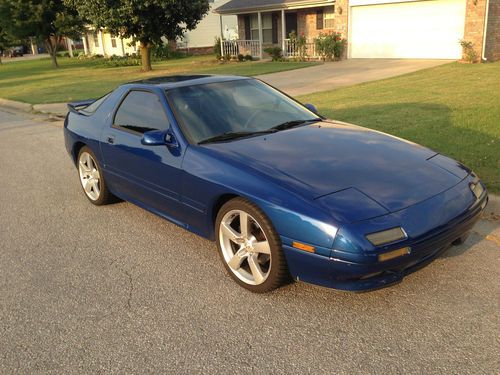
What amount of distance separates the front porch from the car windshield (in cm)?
1985

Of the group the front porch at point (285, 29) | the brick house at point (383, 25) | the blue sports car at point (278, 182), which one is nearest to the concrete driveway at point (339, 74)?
the brick house at point (383, 25)

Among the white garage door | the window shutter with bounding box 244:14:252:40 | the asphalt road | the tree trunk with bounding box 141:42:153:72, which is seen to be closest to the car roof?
the asphalt road

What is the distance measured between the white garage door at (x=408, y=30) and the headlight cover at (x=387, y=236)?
18838mm

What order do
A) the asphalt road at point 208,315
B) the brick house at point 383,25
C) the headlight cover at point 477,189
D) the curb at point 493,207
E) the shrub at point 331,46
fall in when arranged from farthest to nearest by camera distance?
the shrub at point 331,46, the brick house at point 383,25, the curb at point 493,207, the headlight cover at point 477,189, the asphalt road at point 208,315

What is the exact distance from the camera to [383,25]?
21.8 m

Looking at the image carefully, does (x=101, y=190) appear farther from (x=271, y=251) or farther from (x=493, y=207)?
(x=493, y=207)

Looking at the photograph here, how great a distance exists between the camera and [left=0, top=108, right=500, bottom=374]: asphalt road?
2807mm

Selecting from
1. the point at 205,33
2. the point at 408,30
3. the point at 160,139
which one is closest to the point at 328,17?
the point at 408,30

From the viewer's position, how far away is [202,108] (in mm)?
4320

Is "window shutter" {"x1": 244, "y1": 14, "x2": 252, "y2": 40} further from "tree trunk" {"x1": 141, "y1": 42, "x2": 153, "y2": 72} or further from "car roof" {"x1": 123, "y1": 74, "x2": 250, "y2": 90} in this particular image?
"car roof" {"x1": 123, "y1": 74, "x2": 250, "y2": 90}

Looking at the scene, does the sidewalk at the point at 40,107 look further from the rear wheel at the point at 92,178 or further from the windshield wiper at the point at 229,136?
the windshield wiper at the point at 229,136

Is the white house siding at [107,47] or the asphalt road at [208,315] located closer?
the asphalt road at [208,315]

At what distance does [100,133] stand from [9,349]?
8.50 ft

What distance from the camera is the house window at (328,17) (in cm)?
2549
